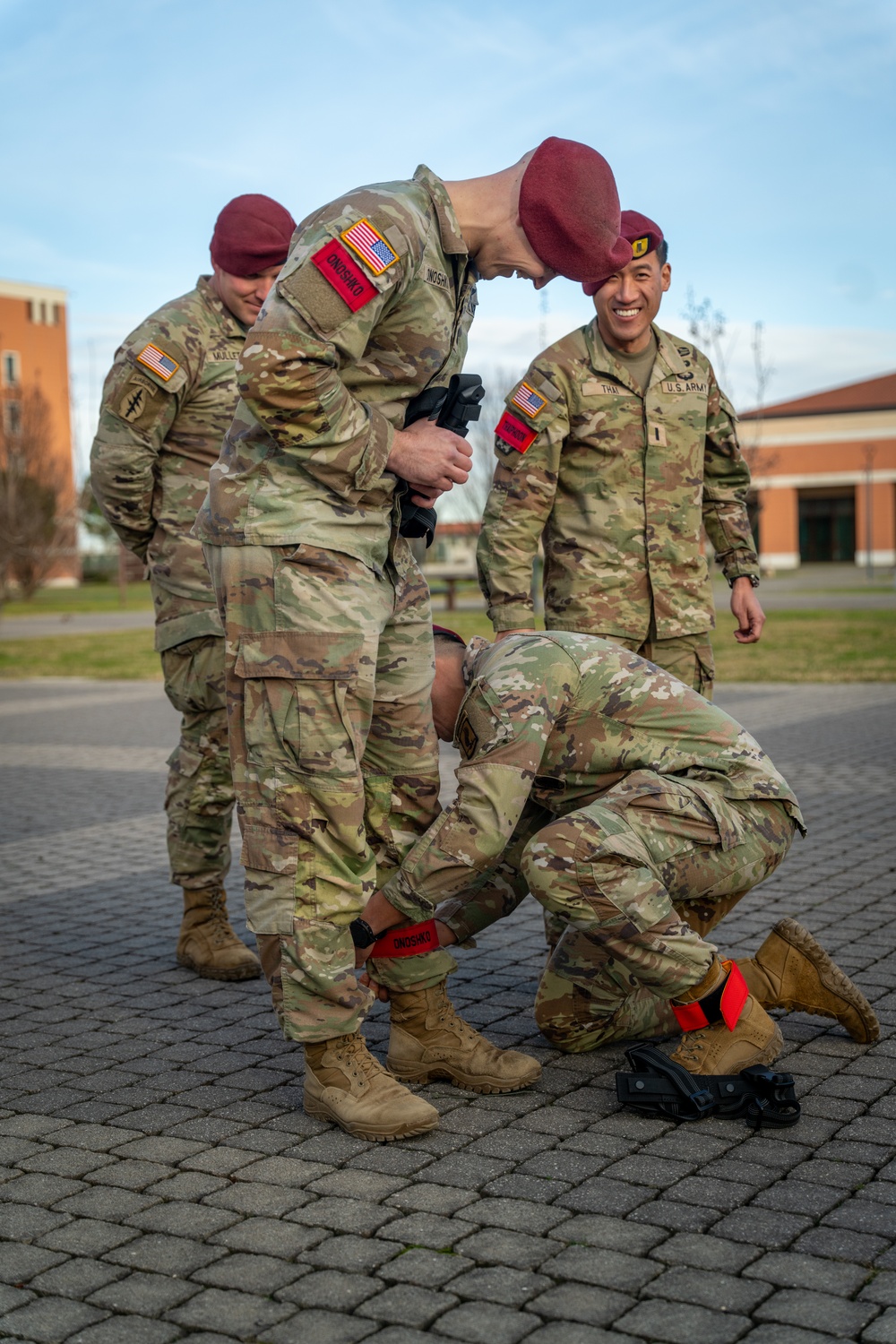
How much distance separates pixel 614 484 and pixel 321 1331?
9.81 ft

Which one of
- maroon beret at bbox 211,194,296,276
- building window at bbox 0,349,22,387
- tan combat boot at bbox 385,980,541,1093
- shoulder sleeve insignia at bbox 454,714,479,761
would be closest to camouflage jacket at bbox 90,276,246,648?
maroon beret at bbox 211,194,296,276

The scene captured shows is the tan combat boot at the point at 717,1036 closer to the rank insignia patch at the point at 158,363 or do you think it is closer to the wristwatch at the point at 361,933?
the wristwatch at the point at 361,933

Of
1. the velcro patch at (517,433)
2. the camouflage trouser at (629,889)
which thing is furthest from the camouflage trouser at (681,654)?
the camouflage trouser at (629,889)

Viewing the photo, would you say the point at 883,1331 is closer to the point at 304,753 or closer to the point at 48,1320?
the point at 48,1320

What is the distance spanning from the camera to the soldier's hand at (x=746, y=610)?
190 inches

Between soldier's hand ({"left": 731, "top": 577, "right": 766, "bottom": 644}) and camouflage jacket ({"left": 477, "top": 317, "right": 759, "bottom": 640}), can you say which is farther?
soldier's hand ({"left": 731, "top": 577, "right": 766, "bottom": 644})

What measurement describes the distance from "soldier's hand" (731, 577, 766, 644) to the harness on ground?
187 cm

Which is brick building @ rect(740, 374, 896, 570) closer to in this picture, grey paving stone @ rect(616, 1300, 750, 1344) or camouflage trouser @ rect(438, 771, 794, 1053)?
camouflage trouser @ rect(438, 771, 794, 1053)

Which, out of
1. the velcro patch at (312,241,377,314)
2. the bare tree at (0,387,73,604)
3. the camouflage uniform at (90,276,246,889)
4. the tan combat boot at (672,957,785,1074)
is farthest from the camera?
the bare tree at (0,387,73,604)

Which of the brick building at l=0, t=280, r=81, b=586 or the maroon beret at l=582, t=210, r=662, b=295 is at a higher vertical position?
the brick building at l=0, t=280, r=81, b=586

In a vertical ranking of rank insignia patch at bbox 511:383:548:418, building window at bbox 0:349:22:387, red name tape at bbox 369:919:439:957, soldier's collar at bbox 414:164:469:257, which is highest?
building window at bbox 0:349:22:387

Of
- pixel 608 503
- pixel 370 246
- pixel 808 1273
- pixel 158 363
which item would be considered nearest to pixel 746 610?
pixel 608 503

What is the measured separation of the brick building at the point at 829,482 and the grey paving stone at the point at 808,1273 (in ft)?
194

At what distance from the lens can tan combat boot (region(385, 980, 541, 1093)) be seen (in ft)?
11.4
